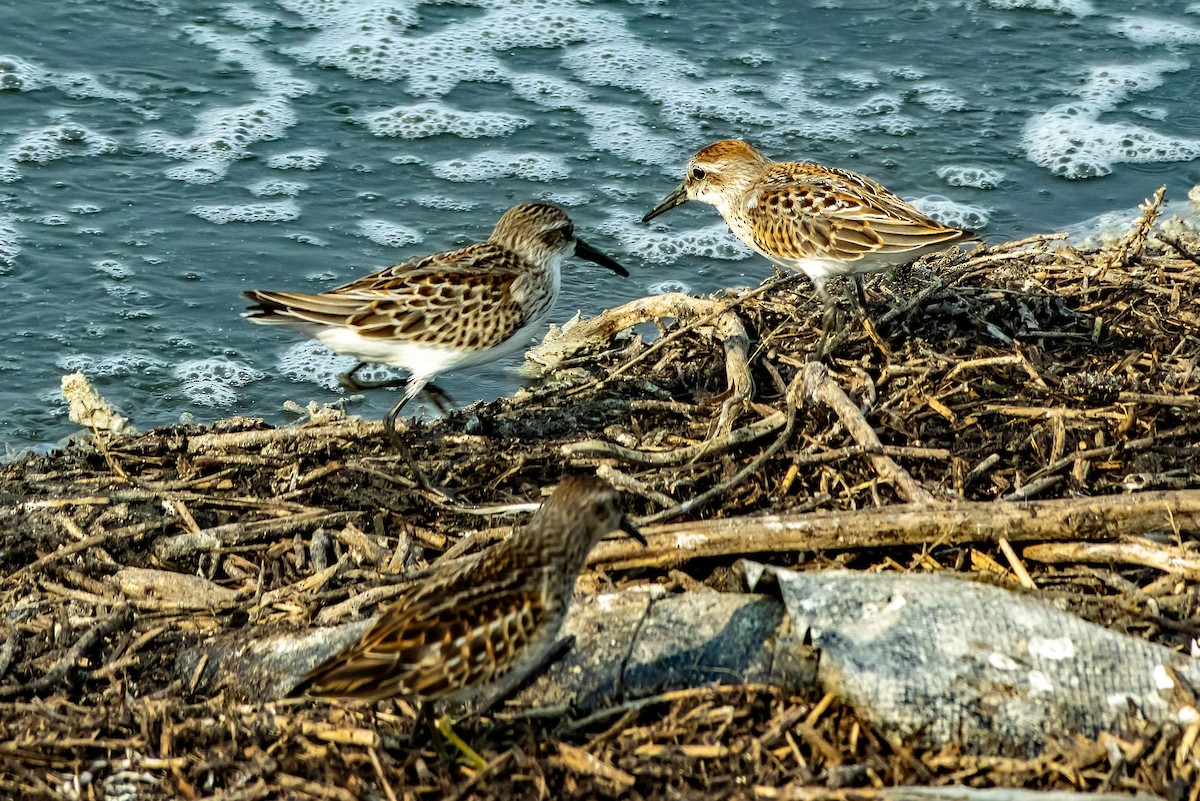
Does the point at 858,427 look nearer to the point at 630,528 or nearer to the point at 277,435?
the point at 630,528

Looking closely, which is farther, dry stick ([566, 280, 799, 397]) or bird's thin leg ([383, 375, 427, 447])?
dry stick ([566, 280, 799, 397])

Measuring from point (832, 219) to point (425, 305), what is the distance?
6.73ft

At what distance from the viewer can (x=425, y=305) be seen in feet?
19.2

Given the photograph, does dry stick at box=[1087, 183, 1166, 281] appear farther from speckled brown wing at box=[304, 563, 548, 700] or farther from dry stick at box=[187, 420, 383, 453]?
speckled brown wing at box=[304, 563, 548, 700]

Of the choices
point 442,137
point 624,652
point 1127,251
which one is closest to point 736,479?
point 624,652

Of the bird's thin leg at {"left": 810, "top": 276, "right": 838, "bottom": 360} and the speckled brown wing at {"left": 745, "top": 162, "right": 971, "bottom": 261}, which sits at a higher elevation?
the speckled brown wing at {"left": 745, "top": 162, "right": 971, "bottom": 261}

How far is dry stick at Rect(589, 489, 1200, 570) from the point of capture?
173 inches

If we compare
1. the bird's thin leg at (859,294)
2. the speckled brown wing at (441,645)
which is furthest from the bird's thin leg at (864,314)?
the speckled brown wing at (441,645)

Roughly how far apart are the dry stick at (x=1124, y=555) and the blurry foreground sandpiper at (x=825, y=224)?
217cm

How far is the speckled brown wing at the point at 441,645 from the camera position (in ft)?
12.0

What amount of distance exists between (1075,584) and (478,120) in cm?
745

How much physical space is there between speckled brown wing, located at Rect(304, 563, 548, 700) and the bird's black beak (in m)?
0.53

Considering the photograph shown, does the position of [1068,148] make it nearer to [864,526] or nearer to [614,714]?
[864,526]

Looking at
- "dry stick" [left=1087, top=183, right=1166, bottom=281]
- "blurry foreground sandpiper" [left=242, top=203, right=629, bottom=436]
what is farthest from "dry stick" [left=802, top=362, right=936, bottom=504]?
"dry stick" [left=1087, top=183, right=1166, bottom=281]
